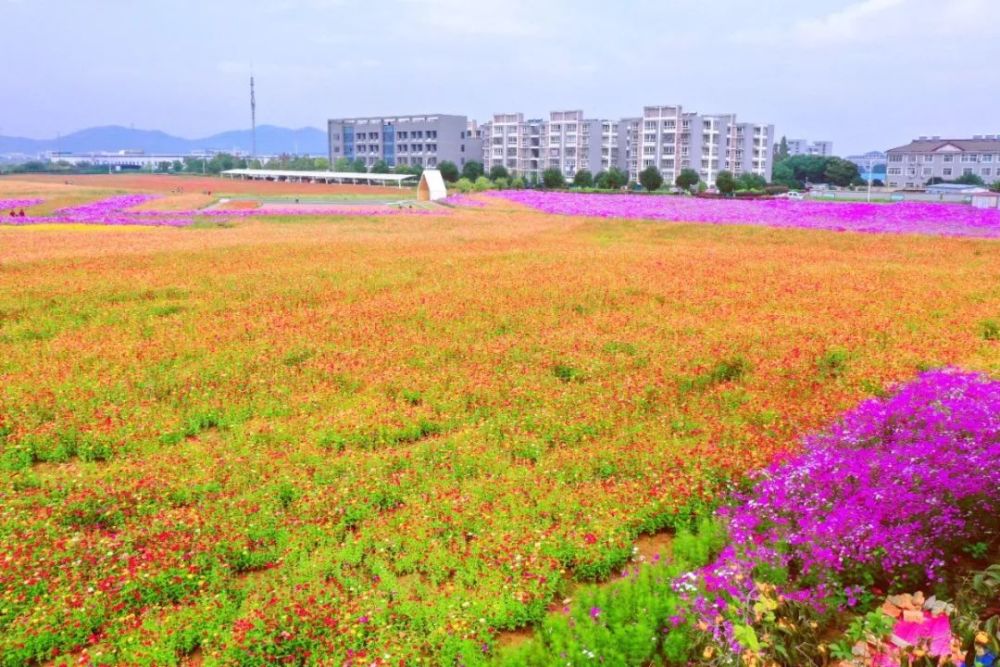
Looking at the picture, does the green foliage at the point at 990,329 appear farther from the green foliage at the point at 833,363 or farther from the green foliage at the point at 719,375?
the green foliage at the point at 719,375

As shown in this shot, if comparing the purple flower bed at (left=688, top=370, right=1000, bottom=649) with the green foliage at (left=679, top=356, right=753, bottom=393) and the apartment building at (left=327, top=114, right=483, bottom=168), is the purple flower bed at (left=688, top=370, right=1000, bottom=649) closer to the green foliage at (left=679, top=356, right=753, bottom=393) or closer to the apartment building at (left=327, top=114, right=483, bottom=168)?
the green foliage at (left=679, top=356, right=753, bottom=393)

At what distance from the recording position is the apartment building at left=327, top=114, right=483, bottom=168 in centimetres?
13512

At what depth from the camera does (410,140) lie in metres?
139

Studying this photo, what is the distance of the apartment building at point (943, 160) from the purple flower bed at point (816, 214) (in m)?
70.3

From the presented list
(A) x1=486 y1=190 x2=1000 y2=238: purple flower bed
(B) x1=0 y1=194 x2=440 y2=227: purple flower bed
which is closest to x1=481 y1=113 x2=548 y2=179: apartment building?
(A) x1=486 y1=190 x2=1000 y2=238: purple flower bed

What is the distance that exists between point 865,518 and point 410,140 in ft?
457

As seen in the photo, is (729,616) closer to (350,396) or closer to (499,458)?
(499,458)

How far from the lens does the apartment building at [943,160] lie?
10862 centimetres

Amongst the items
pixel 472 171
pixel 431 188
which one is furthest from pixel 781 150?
pixel 431 188

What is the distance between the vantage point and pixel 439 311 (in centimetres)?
1512

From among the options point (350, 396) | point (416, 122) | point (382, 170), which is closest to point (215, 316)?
point (350, 396)

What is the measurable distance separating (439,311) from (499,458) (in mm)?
7271

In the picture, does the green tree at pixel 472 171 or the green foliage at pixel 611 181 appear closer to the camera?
the green foliage at pixel 611 181

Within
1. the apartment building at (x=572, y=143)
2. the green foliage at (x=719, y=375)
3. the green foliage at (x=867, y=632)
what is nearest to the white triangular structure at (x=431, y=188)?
the green foliage at (x=719, y=375)
